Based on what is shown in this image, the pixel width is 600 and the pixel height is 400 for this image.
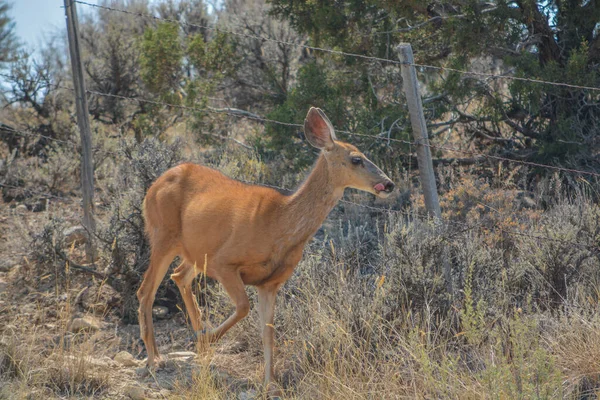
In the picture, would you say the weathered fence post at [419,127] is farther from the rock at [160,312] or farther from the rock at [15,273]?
the rock at [15,273]

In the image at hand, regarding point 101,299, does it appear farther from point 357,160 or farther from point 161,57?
point 161,57

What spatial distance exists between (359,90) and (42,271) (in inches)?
205

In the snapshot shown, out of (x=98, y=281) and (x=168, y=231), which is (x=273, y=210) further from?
(x=98, y=281)

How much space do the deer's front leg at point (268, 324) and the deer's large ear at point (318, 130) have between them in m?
1.23

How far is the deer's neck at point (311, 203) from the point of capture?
19.6 ft

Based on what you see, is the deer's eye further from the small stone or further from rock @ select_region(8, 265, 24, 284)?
rock @ select_region(8, 265, 24, 284)

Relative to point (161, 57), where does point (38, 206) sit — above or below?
below

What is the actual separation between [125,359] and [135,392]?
0.71 meters

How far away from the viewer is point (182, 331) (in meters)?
7.43

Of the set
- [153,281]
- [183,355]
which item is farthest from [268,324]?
[153,281]

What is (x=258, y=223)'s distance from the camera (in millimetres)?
6039

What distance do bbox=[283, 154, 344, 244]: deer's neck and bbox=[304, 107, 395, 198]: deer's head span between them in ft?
0.24

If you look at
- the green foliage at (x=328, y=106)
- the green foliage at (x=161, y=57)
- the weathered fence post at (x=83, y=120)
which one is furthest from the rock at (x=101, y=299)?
the green foliage at (x=161, y=57)

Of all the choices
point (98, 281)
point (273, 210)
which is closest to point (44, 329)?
point (98, 281)
